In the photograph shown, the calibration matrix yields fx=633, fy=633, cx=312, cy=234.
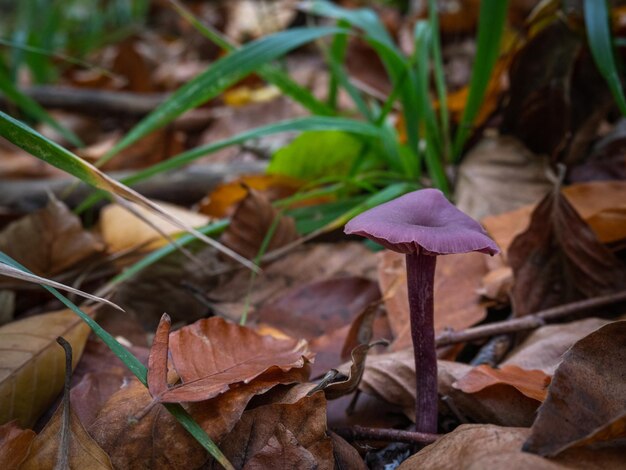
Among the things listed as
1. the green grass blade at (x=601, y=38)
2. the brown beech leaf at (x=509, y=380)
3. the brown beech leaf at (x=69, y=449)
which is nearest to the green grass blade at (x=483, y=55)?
the green grass blade at (x=601, y=38)

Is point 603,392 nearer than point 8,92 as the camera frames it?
Yes

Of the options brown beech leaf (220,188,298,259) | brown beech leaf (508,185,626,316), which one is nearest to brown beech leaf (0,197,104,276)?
brown beech leaf (220,188,298,259)

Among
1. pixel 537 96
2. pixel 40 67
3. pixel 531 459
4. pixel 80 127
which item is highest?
pixel 537 96

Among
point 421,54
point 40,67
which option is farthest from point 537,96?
point 40,67

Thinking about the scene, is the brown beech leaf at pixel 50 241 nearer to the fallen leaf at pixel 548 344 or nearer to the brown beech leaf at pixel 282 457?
the brown beech leaf at pixel 282 457

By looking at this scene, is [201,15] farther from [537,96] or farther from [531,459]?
[531,459]

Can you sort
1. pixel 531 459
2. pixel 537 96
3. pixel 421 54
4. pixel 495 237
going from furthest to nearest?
Result: 1. pixel 421 54
2. pixel 537 96
3. pixel 495 237
4. pixel 531 459

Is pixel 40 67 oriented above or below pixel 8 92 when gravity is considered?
below

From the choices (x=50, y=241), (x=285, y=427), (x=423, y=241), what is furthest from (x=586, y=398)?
(x=50, y=241)
